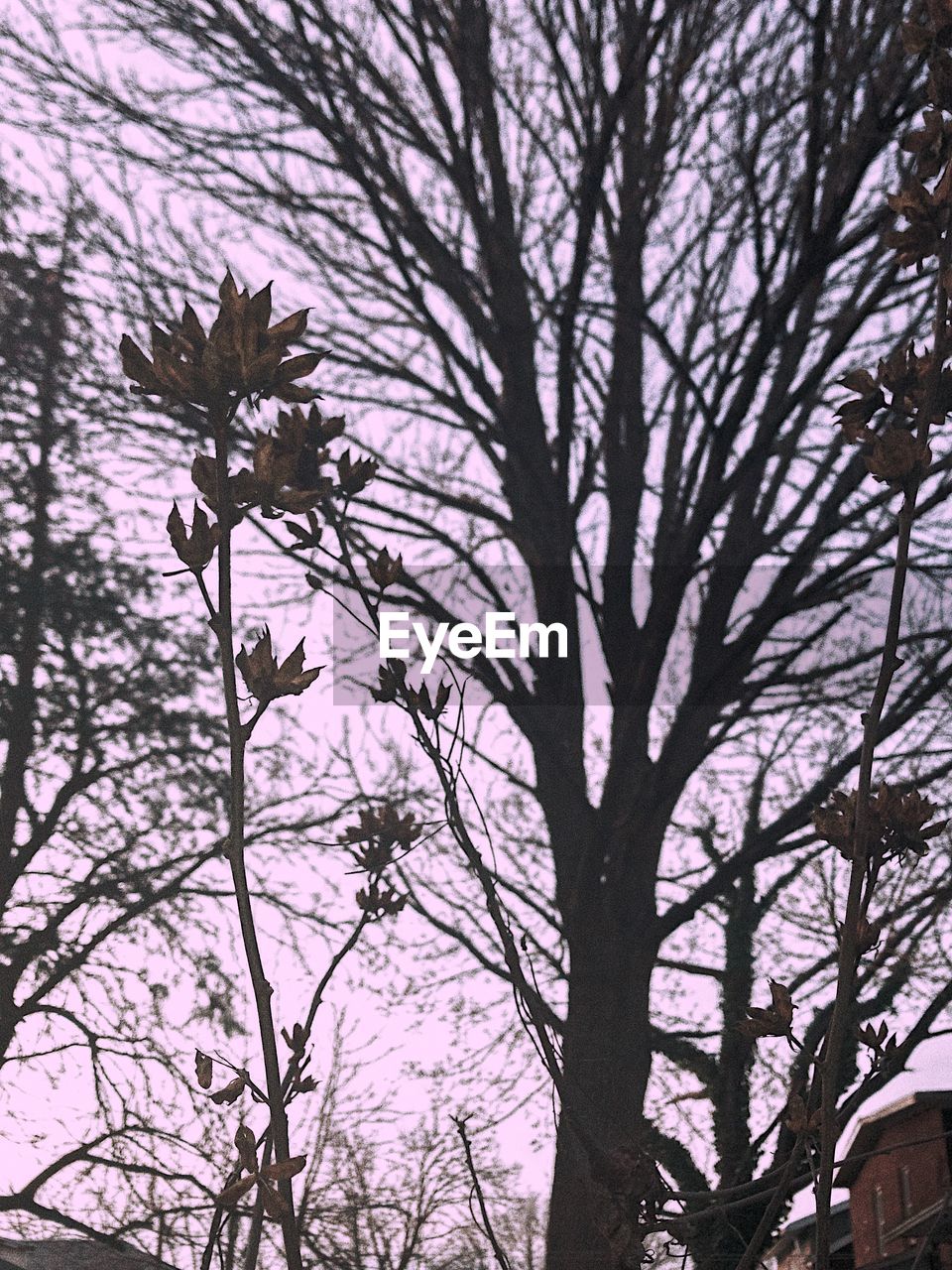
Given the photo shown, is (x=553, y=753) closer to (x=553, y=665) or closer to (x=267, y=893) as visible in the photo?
(x=553, y=665)

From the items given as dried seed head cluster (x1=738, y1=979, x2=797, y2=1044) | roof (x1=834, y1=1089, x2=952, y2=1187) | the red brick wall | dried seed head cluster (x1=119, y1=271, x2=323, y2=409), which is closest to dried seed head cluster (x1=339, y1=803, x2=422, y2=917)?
dried seed head cluster (x1=738, y1=979, x2=797, y2=1044)

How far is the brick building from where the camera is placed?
1104 mm

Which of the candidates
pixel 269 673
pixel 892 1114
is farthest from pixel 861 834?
pixel 892 1114

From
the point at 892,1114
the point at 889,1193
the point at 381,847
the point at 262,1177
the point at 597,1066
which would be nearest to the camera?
the point at 262,1177

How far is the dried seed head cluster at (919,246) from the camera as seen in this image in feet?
1.86

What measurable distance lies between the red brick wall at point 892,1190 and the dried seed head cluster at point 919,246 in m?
0.77

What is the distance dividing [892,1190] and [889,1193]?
0.6 inches

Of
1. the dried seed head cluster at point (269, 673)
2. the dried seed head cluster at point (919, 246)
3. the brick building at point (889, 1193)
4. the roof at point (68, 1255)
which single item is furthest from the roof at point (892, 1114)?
the dried seed head cluster at point (269, 673)

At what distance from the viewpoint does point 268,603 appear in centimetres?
233

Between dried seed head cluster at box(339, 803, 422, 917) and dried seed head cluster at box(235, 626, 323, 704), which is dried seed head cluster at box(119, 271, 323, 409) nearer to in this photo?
dried seed head cluster at box(235, 626, 323, 704)

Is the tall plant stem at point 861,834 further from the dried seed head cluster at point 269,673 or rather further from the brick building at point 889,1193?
the brick building at point 889,1193

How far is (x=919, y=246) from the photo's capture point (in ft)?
2.01

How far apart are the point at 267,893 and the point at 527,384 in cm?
101

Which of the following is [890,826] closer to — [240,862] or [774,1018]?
[774,1018]
